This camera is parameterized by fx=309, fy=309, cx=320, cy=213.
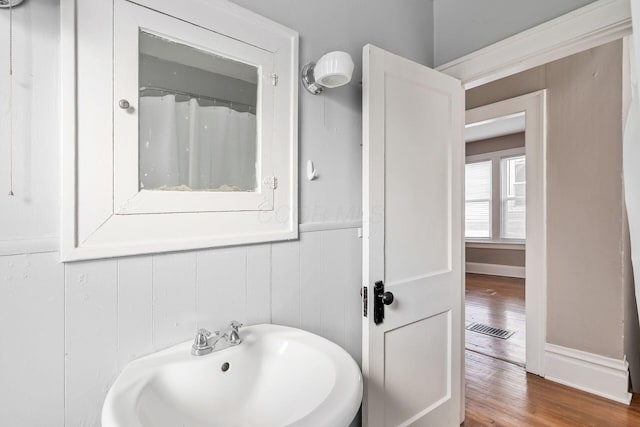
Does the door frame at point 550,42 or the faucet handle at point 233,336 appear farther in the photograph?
the door frame at point 550,42

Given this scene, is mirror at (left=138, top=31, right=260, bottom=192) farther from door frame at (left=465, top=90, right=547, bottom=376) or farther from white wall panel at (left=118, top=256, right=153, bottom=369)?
door frame at (left=465, top=90, right=547, bottom=376)

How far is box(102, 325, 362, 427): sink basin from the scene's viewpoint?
70cm

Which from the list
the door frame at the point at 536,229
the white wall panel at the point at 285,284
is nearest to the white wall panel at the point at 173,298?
the white wall panel at the point at 285,284

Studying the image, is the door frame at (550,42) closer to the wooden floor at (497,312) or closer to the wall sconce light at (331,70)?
the wall sconce light at (331,70)

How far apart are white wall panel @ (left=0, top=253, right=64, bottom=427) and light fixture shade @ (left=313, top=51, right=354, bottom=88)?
3.12 ft

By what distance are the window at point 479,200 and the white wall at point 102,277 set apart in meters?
5.14

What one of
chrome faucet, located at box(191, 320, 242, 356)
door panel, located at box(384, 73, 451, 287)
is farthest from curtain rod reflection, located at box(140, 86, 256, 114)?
chrome faucet, located at box(191, 320, 242, 356)

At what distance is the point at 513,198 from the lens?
5.30 meters

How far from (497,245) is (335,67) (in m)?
5.51

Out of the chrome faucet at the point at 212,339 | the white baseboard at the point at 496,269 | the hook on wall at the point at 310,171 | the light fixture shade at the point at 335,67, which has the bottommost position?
the white baseboard at the point at 496,269

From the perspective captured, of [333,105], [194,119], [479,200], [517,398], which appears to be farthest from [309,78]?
[479,200]

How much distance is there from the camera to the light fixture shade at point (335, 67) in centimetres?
105

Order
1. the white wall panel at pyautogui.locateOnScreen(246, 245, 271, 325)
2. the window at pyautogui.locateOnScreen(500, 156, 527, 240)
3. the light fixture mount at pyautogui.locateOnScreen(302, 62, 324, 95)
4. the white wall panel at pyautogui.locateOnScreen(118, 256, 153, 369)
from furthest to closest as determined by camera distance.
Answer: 1. the window at pyautogui.locateOnScreen(500, 156, 527, 240)
2. the light fixture mount at pyautogui.locateOnScreen(302, 62, 324, 95)
3. the white wall panel at pyautogui.locateOnScreen(246, 245, 271, 325)
4. the white wall panel at pyautogui.locateOnScreen(118, 256, 153, 369)

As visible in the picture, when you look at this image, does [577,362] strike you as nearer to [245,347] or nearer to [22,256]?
[245,347]
